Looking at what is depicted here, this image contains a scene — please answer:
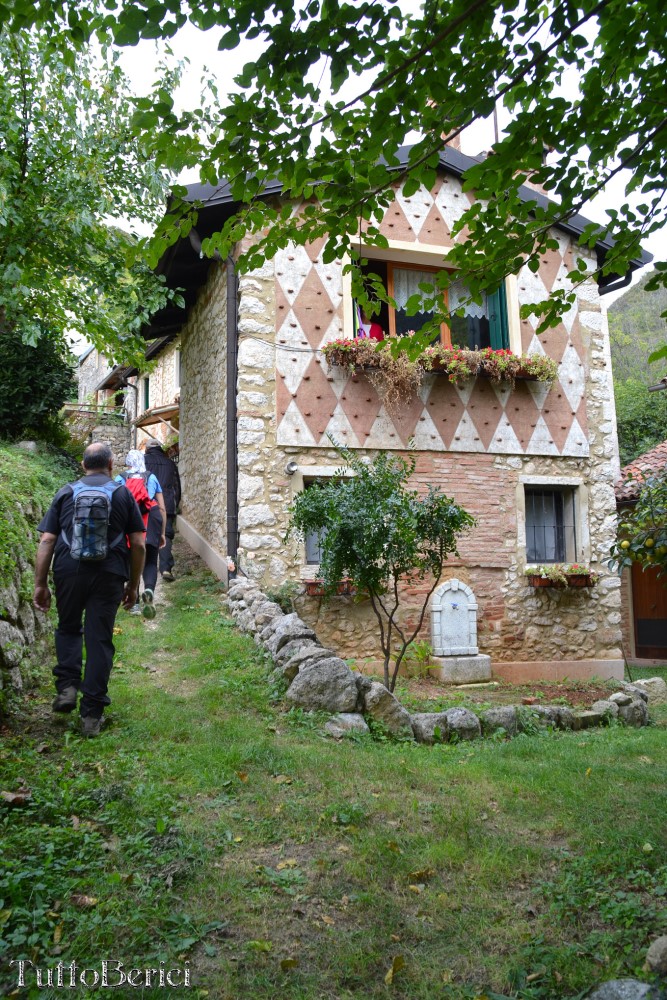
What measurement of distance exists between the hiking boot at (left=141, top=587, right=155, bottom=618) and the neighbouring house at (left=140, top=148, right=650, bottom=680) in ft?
3.44

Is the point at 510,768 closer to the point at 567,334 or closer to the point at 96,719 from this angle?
the point at 96,719

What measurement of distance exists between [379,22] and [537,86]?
0.87 m

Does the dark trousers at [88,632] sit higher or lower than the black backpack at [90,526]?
lower

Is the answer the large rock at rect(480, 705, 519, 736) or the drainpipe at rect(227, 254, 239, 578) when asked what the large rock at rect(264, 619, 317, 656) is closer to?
the large rock at rect(480, 705, 519, 736)

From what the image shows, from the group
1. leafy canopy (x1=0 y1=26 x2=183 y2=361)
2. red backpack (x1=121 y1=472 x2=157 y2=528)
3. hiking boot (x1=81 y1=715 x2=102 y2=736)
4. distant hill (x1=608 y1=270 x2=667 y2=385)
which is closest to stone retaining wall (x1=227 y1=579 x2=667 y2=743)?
hiking boot (x1=81 y1=715 x2=102 y2=736)

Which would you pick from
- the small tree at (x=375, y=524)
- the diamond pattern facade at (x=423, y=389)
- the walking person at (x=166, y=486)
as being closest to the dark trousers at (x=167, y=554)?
the walking person at (x=166, y=486)

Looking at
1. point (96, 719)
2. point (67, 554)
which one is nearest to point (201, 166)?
point (67, 554)

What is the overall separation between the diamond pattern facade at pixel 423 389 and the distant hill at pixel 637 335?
17.2 metres

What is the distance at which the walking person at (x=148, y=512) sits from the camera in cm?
802

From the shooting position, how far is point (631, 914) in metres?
2.72

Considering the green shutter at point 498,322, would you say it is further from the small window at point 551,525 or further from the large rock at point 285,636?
the large rock at point 285,636

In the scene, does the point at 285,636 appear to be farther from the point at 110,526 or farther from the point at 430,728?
the point at 110,526

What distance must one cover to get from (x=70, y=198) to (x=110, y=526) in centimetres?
481

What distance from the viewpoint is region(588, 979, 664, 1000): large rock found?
7.13 ft
